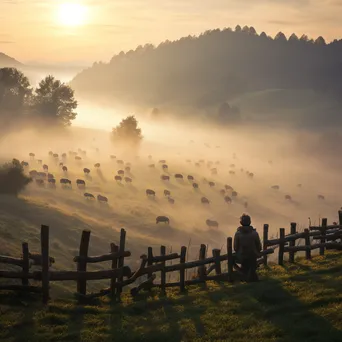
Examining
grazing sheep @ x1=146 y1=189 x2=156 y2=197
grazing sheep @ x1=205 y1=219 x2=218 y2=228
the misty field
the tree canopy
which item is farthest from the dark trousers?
the tree canopy

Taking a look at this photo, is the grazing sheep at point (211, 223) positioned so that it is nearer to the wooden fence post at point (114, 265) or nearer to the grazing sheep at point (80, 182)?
the grazing sheep at point (80, 182)

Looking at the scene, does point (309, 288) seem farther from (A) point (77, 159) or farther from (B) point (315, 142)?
(B) point (315, 142)

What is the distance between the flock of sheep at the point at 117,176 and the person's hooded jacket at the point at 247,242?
1364 inches

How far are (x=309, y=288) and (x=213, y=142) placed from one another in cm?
13025

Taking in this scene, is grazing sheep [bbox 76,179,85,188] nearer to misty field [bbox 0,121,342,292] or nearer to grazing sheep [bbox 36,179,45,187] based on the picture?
misty field [bbox 0,121,342,292]

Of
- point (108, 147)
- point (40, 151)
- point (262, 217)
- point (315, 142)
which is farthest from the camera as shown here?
point (315, 142)

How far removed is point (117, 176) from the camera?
227 feet

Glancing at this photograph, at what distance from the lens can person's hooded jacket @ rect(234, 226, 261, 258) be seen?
1627 cm

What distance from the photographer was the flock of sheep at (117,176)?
60.5 metres

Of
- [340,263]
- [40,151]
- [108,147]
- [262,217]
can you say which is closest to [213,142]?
[108,147]

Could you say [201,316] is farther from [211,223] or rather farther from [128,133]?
[128,133]

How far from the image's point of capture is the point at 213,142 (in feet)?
473

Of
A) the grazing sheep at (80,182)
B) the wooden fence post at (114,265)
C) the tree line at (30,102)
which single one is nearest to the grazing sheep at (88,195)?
the grazing sheep at (80,182)

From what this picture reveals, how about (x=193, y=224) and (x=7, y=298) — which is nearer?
(x=7, y=298)
